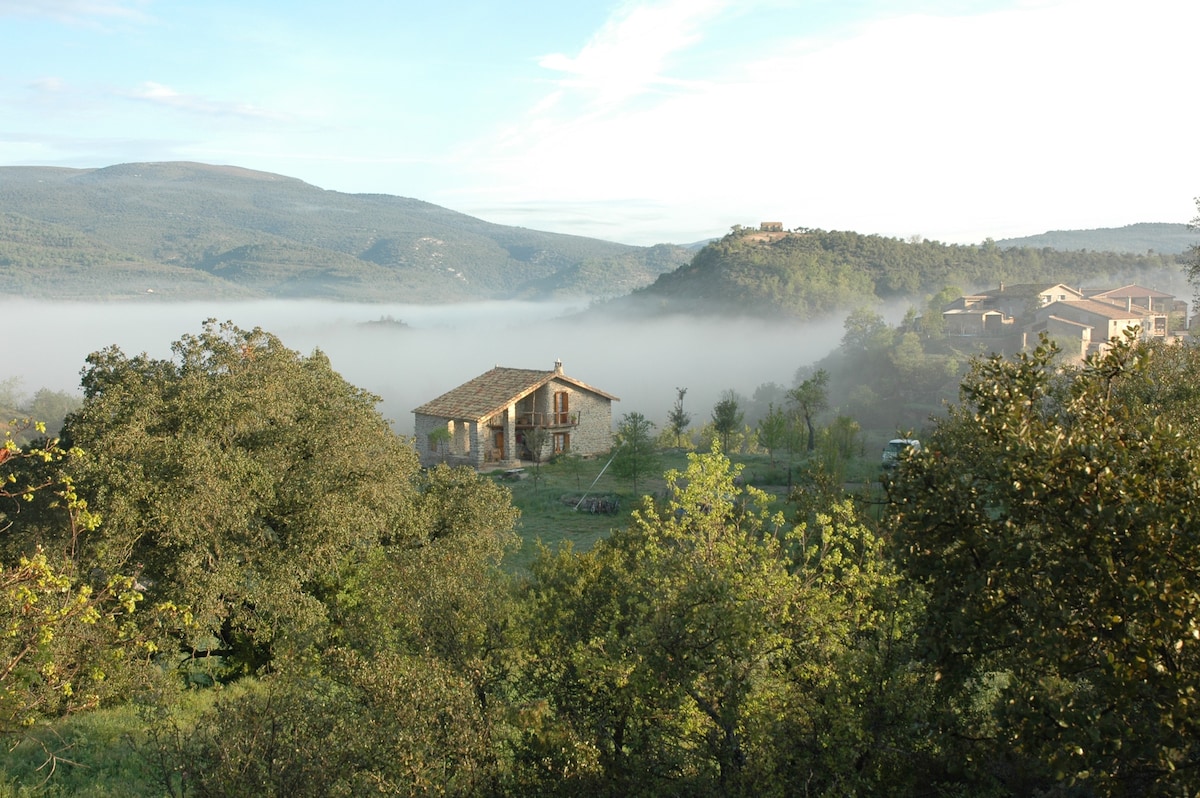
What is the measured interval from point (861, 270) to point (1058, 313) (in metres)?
53.4

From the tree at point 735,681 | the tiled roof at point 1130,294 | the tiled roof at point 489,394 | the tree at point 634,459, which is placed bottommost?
the tree at point 634,459

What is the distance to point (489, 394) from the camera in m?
54.0

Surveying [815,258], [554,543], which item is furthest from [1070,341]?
[815,258]

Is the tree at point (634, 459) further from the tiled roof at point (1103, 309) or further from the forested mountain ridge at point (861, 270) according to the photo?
the forested mountain ridge at point (861, 270)

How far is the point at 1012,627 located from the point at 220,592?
15.3 m

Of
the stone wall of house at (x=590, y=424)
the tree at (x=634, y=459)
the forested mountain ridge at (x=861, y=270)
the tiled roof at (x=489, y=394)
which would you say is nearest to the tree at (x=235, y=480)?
the tree at (x=634, y=459)

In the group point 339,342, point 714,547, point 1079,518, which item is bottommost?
point 339,342

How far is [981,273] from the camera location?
132875mm

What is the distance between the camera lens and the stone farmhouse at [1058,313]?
78375mm

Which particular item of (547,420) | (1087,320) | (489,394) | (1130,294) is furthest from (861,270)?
(489,394)

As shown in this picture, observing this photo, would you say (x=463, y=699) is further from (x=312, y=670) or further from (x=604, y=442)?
(x=604, y=442)

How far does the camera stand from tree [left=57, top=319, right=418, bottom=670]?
57.3 ft

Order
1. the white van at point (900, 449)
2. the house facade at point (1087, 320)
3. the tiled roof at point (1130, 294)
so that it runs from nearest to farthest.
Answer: the white van at point (900, 449), the house facade at point (1087, 320), the tiled roof at point (1130, 294)

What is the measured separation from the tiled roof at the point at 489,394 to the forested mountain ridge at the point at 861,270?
79.9 metres
